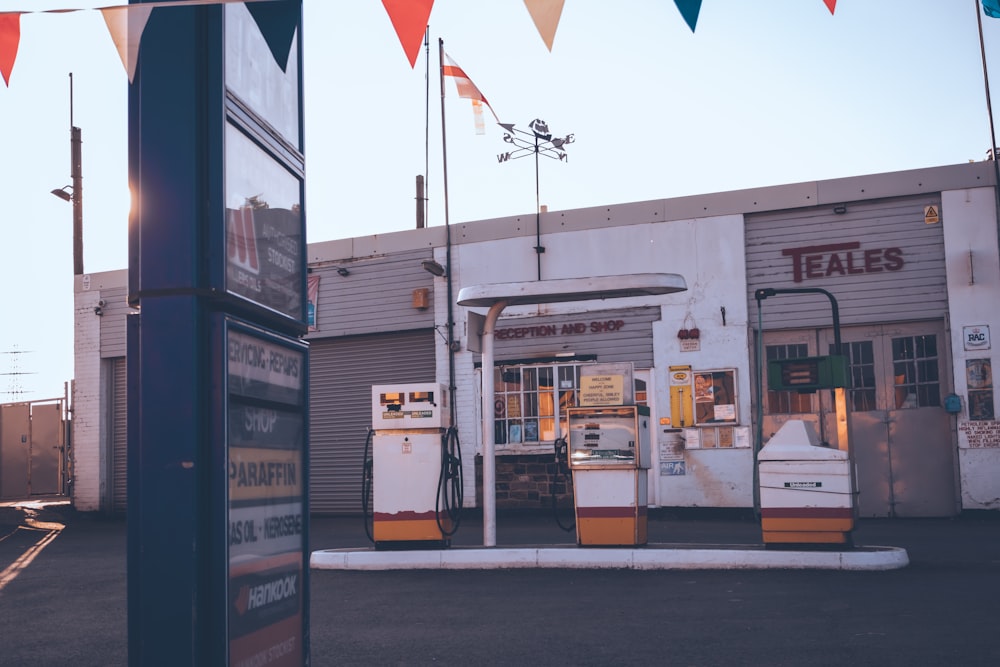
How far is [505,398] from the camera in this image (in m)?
20.6

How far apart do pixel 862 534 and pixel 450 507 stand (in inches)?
235

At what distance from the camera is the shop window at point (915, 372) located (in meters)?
17.8

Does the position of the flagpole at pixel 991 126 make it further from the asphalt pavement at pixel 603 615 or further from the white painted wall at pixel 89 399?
the white painted wall at pixel 89 399

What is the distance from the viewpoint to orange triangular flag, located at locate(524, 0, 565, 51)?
16.5 ft

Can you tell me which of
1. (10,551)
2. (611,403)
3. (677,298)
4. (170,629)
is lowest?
(10,551)

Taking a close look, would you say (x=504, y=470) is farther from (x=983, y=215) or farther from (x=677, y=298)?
(x=983, y=215)

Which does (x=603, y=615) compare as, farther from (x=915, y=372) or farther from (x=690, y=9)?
(x=915, y=372)

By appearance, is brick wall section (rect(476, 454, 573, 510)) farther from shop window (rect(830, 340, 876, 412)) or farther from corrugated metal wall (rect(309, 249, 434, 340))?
shop window (rect(830, 340, 876, 412))

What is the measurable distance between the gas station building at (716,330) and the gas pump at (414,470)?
4.06 m

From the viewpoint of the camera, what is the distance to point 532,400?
67.0ft

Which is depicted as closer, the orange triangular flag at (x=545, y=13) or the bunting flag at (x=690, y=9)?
the orange triangular flag at (x=545, y=13)

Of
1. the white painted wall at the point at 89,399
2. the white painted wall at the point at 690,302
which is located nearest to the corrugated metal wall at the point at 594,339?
the white painted wall at the point at 690,302

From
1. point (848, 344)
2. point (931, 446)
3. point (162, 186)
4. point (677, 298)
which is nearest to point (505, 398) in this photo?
point (677, 298)

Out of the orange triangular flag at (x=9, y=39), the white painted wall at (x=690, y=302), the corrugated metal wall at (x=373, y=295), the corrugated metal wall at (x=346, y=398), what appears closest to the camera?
the orange triangular flag at (x=9, y=39)
